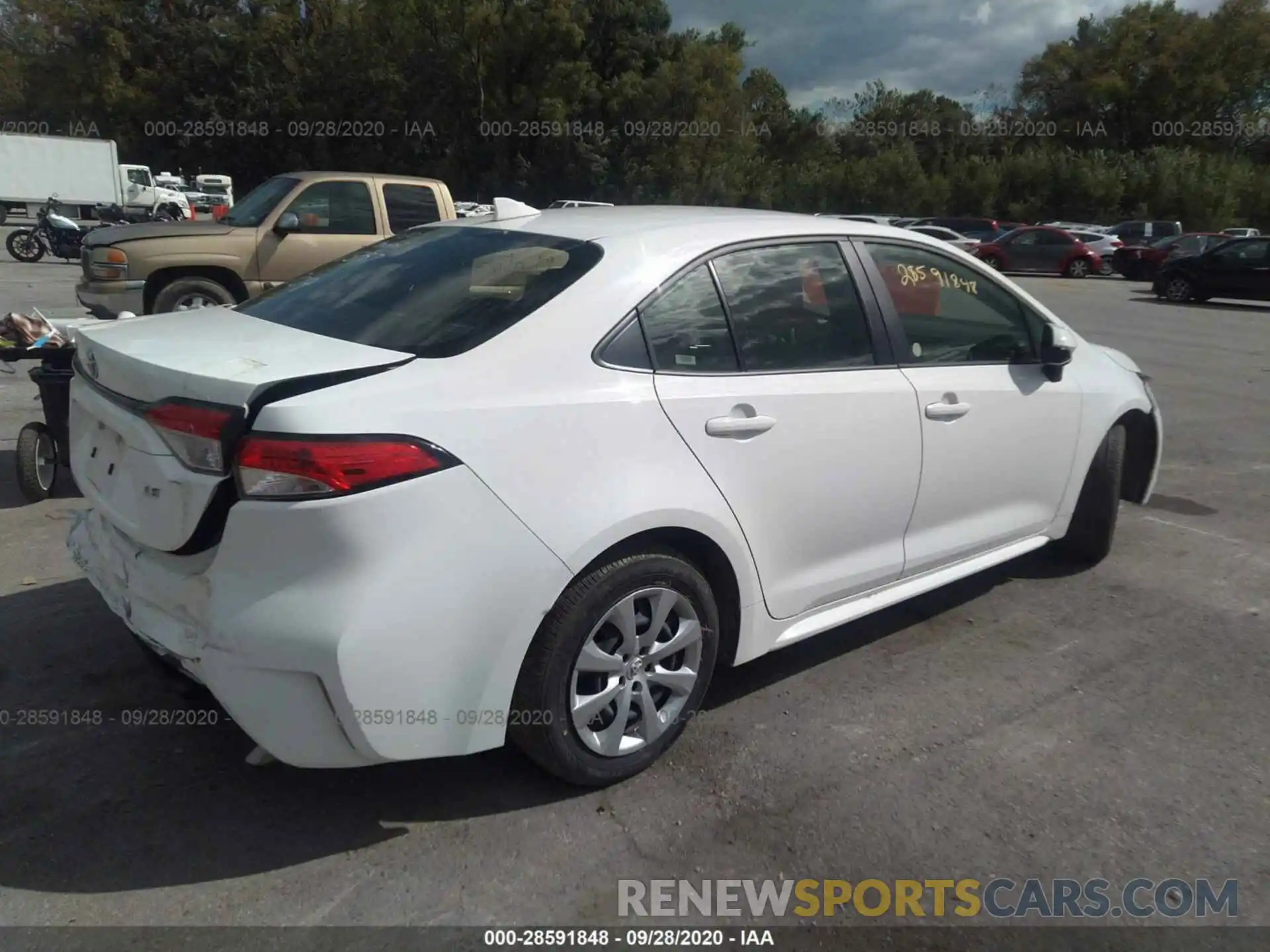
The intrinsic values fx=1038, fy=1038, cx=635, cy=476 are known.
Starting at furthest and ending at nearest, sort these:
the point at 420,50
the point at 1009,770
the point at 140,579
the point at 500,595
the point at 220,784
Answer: the point at 420,50 < the point at 1009,770 < the point at 220,784 < the point at 140,579 < the point at 500,595

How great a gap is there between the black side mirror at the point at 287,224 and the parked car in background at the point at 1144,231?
1134 inches

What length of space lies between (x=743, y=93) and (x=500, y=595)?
47954mm

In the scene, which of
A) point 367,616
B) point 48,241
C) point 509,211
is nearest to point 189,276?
point 509,211

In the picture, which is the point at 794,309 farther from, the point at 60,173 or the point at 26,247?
the point at 60,173

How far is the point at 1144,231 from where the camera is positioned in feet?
106

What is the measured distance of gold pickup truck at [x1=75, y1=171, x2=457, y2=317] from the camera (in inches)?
370

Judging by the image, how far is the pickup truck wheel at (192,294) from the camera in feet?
31.0

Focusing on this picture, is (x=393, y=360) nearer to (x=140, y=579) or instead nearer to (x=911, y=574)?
(x=140, y=579)

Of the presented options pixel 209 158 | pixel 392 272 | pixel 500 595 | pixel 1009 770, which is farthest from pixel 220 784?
pixel 209 158

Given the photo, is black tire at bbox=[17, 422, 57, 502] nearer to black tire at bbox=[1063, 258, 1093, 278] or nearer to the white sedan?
the white sedan

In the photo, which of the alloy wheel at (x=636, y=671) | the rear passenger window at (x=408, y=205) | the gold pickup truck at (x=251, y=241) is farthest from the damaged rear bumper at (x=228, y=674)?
the rear passenger window at (x=408, y=205)

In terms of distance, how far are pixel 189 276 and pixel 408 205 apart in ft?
7.42

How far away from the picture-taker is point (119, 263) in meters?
9.34

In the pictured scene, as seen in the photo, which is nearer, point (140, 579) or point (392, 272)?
point (140, 579)
